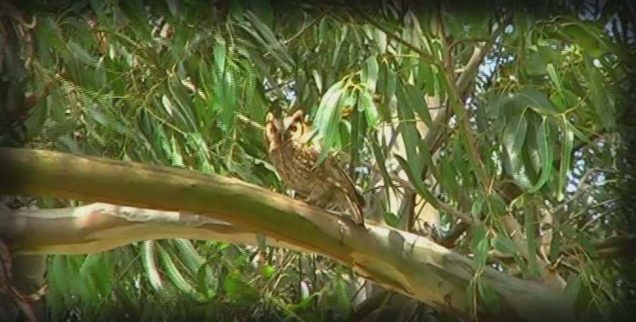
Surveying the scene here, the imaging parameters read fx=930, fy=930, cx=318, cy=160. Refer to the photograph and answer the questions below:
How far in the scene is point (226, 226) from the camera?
0.88m

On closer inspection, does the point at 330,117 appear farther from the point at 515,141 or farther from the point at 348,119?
the point at 515,141

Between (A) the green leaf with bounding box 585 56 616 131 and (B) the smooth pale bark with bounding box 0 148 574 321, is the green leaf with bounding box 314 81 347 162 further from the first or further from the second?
(A) the green leaf with bounding box 585 56 616 131

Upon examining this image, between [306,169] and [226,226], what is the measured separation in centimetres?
11

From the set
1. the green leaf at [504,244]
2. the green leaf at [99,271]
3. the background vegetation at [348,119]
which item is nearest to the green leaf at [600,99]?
the background vegetation at [348,119]

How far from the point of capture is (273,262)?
41.4 inches

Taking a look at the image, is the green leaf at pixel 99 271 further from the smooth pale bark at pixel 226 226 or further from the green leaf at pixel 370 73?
the green leaf at pixel 370 73

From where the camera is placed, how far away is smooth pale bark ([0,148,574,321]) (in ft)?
2.50

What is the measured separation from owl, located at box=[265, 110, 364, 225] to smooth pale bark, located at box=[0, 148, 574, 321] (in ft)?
0.14

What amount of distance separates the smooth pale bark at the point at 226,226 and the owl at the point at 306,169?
1.7 inches

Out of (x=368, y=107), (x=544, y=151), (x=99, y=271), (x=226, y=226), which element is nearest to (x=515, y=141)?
(x=544, y=151)

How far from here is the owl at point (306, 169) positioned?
36.5 inches

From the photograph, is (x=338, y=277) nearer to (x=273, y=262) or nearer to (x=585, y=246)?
(x=273, y=262)

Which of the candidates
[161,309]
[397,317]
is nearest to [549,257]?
[397,317]

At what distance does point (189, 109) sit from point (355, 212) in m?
0.21
